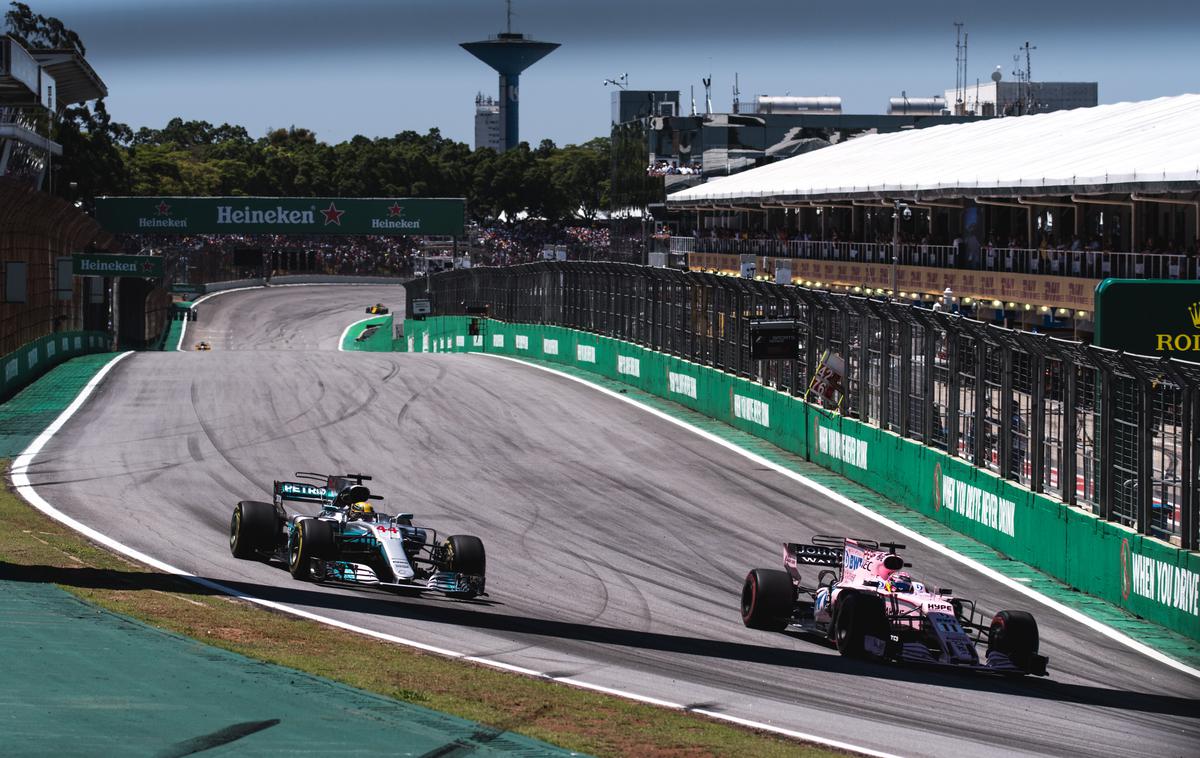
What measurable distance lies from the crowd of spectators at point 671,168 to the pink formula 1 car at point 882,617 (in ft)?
253

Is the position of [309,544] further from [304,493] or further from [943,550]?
[943,550]

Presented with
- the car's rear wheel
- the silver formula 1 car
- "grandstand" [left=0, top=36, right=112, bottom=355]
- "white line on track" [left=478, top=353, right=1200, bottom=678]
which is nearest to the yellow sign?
"white line on track" [left=478, top=353, right=1200, bottom=678]

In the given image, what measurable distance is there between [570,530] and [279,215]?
2993 inches

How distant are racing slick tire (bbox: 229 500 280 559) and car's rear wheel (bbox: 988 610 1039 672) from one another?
7.27 meters

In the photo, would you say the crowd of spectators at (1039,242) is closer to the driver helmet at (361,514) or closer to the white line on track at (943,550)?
the white line on track at (943,550)

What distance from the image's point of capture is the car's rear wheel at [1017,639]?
12.3 m

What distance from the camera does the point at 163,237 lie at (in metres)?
109

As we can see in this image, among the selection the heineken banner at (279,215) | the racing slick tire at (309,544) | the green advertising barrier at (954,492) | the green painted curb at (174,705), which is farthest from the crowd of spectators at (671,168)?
the green painted curb at (174,705)

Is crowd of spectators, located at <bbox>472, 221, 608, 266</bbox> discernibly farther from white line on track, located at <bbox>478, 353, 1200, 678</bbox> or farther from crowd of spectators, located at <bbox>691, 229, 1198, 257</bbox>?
white line on track, located at <bbox>478, 353, 1200, 678</bbox>

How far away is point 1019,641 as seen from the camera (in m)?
12.3

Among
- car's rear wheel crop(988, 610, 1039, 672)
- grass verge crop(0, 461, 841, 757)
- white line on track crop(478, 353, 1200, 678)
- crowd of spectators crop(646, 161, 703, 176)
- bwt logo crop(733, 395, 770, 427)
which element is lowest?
white line on track crop(478, 353, 1200, 678)

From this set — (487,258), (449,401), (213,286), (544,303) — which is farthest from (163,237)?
(449,401)

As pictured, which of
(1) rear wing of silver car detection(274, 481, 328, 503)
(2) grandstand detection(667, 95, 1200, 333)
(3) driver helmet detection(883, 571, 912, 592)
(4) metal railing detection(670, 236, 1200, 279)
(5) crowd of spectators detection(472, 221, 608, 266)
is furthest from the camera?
(5) crowd of spectators detection(472, 221, 608, 266)

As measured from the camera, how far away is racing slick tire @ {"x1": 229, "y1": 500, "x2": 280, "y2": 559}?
15.6 meters
